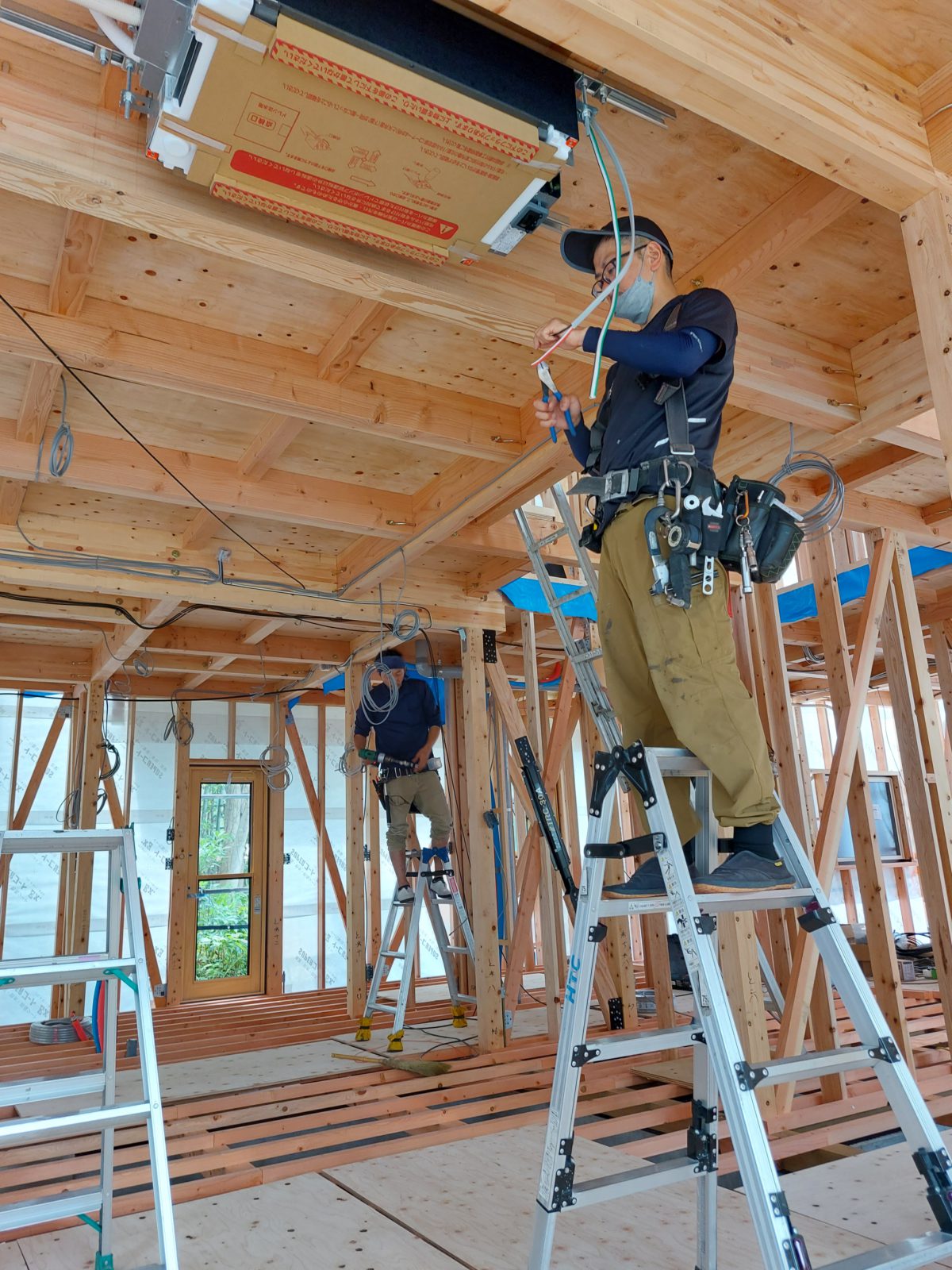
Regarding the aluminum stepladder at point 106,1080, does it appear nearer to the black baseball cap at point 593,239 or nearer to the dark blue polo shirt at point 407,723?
the black baseball cap at point 593,239

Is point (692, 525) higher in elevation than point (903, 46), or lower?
lower

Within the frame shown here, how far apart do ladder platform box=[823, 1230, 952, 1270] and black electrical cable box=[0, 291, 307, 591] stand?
3192mm

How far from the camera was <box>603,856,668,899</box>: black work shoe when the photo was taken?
1.86 meters

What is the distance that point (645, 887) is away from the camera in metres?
1.88

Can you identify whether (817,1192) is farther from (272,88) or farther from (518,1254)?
(272,88)

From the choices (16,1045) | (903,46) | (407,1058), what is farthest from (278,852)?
(903,46)

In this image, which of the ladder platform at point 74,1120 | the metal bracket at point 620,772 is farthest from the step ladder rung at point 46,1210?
the metal bracket at point 620,772

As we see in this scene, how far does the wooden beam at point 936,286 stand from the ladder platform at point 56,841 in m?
2.25

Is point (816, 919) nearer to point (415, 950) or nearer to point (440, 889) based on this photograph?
point (415, 950)

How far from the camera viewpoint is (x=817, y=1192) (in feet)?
8.08

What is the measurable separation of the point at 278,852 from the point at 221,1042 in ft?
10.3

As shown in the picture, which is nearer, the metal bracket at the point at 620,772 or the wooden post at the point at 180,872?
the metal bracket at the point at 620,772

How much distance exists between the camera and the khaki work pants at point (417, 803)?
233 inches

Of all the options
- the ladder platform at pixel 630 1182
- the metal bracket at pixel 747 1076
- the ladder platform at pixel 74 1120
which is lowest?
the ladder platform at pixel 630 1182
